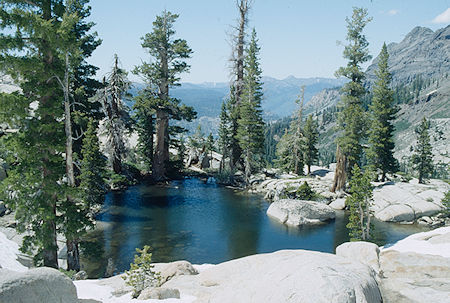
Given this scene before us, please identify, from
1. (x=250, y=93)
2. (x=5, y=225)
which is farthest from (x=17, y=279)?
(x=250, y=93)

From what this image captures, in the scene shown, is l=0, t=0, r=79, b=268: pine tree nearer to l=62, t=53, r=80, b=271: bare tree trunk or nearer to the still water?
l=62, t=53, r=80, b=271: bare tree trunk

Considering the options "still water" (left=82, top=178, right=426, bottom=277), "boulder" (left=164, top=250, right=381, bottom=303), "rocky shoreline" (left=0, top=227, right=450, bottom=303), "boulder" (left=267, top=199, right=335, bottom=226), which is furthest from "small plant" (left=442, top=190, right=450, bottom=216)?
"boulder" (left=164, top=250, right=381, bottom=303)

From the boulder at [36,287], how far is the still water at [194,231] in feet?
34.0

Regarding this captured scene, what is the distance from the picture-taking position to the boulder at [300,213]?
3278 centimetres

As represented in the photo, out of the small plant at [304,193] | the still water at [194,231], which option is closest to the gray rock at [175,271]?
the still water at [194,231]

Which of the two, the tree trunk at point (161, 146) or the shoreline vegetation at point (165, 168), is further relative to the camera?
the tree trunk at point (161, 146)

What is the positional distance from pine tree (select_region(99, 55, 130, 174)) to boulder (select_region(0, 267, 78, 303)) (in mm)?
31530

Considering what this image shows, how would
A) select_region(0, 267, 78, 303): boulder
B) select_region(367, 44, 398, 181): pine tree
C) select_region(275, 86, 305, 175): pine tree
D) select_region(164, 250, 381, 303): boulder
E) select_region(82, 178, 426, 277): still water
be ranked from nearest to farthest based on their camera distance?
select_region(0, 267, 78, 303): boulder, select_region(164, 250, 381, 303): boulder, select_region(82, 178, 426, 277): still water, select_region(367, 44, 398, 181): pine tree, select_region(275, 86, 305, 175): pine tree

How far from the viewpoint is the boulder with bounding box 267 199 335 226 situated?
1291 inches

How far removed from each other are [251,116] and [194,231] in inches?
846

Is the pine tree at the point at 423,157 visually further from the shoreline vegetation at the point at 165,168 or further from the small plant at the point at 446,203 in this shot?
the small plant at the point at 446,203

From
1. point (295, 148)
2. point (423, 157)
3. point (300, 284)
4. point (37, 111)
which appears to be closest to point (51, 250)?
point (37, 111)

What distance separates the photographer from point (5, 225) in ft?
76.8

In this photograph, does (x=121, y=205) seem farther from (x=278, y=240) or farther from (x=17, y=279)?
(x=17, y=279)
